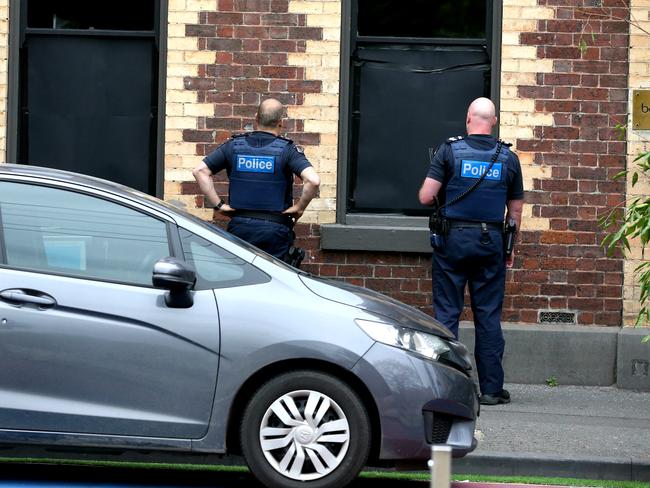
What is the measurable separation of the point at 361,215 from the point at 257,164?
1.63 metres

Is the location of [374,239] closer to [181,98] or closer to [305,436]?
[181,98]

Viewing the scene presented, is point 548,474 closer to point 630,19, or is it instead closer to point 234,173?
point 234,173

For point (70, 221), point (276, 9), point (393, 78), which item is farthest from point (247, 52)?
point (70, 221)

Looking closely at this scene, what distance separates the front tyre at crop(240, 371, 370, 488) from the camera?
21.4ft

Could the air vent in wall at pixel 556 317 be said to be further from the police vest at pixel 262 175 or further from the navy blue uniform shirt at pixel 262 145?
the police vest at pixel 262 175

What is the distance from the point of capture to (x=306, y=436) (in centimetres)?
650

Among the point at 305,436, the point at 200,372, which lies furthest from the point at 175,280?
the point at 305,436

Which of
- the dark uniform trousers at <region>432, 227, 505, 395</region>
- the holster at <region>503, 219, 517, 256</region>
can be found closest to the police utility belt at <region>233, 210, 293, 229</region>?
the dark uniform trousers at <region>432, 227, 505, 395</region>

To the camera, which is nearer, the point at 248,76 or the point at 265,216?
the point at 265,216

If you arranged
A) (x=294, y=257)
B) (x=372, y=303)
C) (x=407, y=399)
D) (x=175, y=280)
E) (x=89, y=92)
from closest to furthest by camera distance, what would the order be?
1. (x=175, y=280)
2. (x=407, y=399)
3. (x=372, y=303)
4. (x=294, y=257)
5. (x=89, y=92)

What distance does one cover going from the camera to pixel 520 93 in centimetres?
1059

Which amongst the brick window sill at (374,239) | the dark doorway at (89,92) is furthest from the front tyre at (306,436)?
the dark doorway at (89,92)

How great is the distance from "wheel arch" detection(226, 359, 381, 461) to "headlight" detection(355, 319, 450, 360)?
0.78 feet

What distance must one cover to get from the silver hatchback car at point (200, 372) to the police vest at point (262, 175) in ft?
9.18
